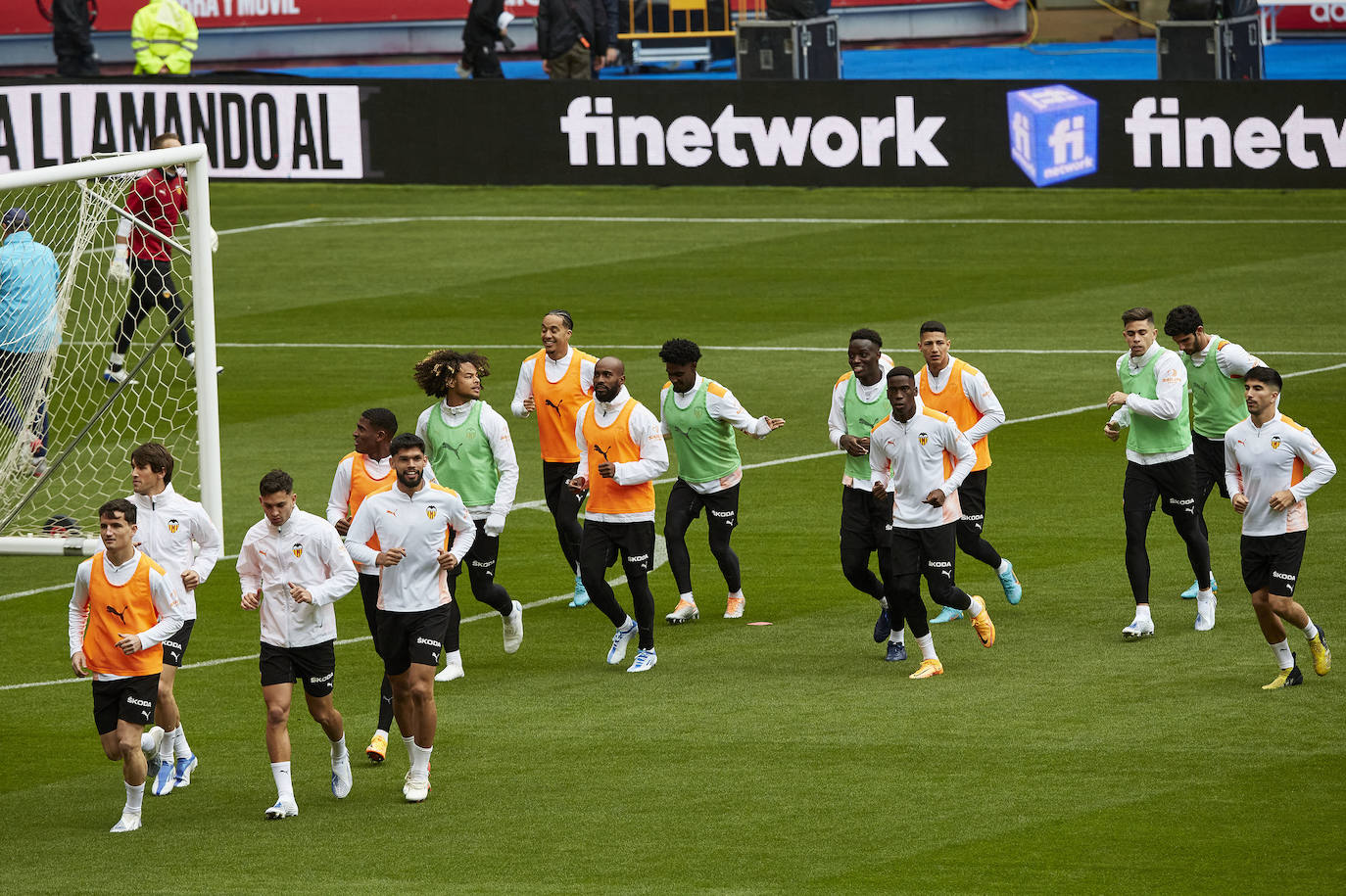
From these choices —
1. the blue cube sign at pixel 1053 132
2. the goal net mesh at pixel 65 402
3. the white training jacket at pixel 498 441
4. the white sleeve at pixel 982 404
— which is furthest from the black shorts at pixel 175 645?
the blue cube sign at pixel 1053 132

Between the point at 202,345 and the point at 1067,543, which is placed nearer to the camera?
the point at 202,345

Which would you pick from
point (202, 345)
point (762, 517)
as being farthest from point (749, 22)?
point (202, 345)

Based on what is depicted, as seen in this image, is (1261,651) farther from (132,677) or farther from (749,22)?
(749,22)

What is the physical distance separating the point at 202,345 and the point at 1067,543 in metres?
7.55

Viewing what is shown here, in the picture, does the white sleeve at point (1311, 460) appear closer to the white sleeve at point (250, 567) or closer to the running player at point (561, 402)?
the running player at point (561, 402)

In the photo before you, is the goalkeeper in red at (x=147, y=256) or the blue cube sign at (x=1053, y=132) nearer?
the goalkeeper in red at (x=147, y=256)

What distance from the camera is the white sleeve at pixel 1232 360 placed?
1516cm

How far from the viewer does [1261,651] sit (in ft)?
46.8

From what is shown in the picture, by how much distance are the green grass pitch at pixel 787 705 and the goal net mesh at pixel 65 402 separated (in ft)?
2.28

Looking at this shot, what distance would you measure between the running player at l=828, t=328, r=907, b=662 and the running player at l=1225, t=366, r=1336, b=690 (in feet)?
7.95

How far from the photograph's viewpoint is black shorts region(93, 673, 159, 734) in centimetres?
1151

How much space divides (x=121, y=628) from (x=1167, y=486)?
722 centimetres

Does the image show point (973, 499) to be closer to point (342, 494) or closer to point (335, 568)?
point (342, 494)

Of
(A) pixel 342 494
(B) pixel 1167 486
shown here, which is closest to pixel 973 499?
(B) pixel 1167 486
